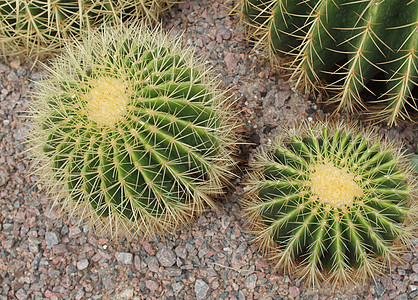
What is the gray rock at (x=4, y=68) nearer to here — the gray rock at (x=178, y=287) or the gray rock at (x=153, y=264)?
the gray rock at (x=153, y=264)

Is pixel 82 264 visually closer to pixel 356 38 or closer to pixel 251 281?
pixel 251 281

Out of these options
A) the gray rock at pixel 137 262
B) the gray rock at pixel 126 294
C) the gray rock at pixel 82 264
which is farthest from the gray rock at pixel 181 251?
the gray rock at pixel 82 264

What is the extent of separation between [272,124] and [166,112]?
42.5 inches

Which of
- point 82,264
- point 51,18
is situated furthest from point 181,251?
point 51,18

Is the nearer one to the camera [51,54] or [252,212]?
[252,212]

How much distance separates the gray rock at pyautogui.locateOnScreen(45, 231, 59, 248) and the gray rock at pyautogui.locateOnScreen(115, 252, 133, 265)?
467 millimetres

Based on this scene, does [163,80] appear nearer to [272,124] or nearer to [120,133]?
[120,133]

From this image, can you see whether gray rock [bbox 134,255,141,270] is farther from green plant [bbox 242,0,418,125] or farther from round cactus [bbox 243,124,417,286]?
green plant [bbox 242,0,418,125]

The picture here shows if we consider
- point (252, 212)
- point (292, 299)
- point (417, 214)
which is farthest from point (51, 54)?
point (417, 214)

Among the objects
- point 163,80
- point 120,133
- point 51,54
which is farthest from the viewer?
point 51,54

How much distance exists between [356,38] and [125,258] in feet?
6.53

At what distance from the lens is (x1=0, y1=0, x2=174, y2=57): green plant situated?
325cm

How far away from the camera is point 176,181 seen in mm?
2506

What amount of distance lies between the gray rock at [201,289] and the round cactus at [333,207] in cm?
44
